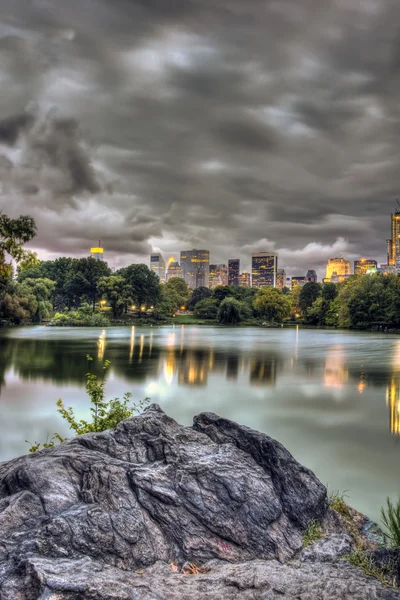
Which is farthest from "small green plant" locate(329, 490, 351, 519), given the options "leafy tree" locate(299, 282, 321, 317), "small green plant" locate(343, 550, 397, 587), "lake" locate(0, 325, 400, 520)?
"leafy tree" locate(299, 282, 321, 317)

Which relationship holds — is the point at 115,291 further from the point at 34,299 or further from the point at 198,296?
the point at 198,296

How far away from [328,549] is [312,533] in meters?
0.37

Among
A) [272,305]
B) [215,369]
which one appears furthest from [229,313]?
[215,369]

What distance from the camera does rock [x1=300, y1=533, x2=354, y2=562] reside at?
4.19 meters

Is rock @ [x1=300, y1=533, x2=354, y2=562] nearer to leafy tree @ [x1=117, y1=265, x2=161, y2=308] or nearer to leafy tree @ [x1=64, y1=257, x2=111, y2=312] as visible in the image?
leafy tree @ [x1=117, y1=265, x2=161, y2=308]

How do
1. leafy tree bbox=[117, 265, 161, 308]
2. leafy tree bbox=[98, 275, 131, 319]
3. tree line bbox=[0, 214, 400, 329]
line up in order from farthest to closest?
leafy tree bbox=[117, 265, 161, 308], leafy tree bbox=[98, 275, 131, 319], tree line bbox=[0, 214, 400, 329]

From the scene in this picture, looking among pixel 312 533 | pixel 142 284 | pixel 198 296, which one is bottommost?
pixel 312 533

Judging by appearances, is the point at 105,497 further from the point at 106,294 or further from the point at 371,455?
the point at 106,294

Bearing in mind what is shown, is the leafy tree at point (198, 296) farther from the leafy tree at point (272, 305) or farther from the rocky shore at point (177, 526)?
the rocky shore at point (177, 526)

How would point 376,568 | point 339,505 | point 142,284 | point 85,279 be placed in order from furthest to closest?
1. point 85,279
2. point 142,284
3. point 339,505
4. point 376,568

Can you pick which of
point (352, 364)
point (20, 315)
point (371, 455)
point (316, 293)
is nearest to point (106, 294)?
point (20, 315)

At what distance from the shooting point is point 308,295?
98.2m

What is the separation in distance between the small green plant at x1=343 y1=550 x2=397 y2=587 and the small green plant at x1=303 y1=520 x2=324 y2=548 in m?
0.55

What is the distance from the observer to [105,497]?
167 inches
